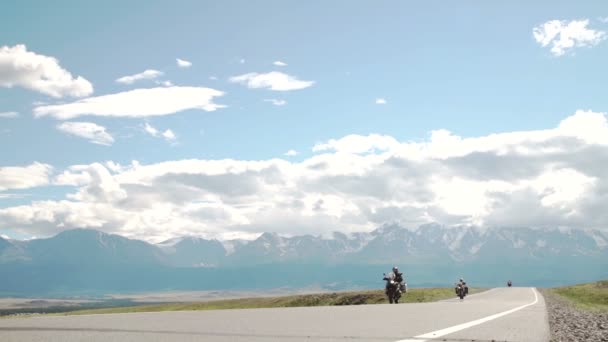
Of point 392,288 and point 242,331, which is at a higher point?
point 242,331

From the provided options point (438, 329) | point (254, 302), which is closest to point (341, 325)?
point (438, 329)

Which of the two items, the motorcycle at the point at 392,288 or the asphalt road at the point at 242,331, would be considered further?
the motorcycle at the point at 392,288

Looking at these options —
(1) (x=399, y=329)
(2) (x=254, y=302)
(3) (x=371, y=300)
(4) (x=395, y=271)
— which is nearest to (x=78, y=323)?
(1) (x=399, y=329)

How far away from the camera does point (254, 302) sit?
443ft

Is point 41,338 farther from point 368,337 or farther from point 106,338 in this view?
point 368,337

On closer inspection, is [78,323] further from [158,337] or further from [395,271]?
[395,271]

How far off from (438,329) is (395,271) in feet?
92.8

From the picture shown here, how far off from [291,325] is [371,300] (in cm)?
7571

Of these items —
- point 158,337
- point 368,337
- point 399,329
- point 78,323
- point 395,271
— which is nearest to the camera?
point 158,337

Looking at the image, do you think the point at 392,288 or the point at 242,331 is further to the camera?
the point at 392,288

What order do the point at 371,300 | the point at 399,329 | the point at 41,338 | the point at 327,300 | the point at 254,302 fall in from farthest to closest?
1. the point at 254,302
2. the point at 327,300
3. the point at 371,300
4. the point at 399,329
5. the point at 41,338

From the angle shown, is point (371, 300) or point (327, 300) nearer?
point (371, 300)

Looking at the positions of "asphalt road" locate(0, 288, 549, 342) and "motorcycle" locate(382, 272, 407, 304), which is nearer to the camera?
"asphalt road" locate(0, 288, 549, 342)

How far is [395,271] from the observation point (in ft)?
139
